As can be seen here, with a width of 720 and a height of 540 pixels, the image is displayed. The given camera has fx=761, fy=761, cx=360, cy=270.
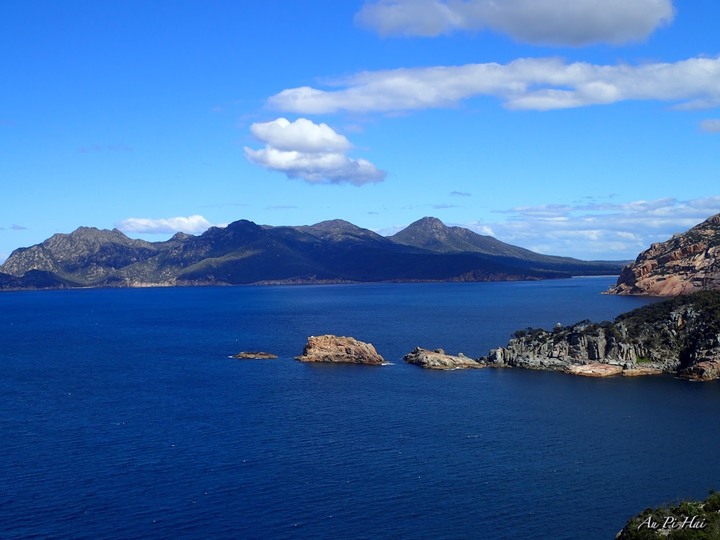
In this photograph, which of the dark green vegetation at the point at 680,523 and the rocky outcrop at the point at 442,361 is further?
the rocky outcrop at the point at 442,361

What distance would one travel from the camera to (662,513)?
37500 mm

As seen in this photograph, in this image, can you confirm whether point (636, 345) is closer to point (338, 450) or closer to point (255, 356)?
point (255, 356)

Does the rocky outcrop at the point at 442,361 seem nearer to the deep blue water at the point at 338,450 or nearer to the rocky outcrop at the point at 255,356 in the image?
the deep blue water at the point at 338,450

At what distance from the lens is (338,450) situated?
61.6 m

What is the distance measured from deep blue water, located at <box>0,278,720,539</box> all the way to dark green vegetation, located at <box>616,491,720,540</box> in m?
7.80

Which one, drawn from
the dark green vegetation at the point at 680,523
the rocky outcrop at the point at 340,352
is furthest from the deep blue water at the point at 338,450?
the dark green vegetation at the point at 680,523

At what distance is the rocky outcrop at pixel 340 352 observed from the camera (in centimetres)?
10906

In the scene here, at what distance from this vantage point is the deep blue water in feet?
155

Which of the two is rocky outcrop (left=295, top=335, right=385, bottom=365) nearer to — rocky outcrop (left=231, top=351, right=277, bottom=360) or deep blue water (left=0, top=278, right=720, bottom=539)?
deep blue water (left=0, top=278, right=720, bottom=539)

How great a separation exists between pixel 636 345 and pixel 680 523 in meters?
69.5

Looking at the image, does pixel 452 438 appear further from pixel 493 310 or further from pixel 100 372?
pixel 493 310

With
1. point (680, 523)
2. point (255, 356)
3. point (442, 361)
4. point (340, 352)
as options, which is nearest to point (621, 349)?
point (442, 361)

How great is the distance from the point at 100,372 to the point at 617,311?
116301 mm

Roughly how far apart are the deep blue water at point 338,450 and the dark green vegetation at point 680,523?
25.6 ft
